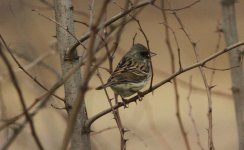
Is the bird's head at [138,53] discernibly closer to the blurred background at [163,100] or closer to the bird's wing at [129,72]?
the bird's wing at [129,72]

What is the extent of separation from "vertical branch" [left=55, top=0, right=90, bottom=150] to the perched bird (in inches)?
31.6

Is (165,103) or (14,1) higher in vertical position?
(165,103)

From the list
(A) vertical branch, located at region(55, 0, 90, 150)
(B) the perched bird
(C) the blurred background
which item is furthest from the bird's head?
(C) the blurred background

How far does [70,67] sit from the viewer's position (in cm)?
308

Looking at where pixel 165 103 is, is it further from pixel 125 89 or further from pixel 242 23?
pixel 125 89

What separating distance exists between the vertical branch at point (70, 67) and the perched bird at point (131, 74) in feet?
2.63

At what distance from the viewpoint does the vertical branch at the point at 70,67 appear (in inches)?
119

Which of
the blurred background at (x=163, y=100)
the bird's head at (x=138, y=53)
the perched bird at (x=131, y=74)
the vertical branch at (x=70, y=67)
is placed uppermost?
the blurred background at (x=163, y=100)

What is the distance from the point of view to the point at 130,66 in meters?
4.70

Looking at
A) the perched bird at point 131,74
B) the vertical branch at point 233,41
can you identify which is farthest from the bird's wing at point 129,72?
the vertical branch at point 233,41

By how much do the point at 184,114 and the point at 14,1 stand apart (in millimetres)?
6789

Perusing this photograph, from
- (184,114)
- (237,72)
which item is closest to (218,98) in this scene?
(184,114)

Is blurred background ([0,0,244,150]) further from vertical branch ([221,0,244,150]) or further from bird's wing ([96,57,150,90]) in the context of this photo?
vertical branch ([221,0,244,150])

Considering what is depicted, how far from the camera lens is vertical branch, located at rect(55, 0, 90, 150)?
3016 mm
